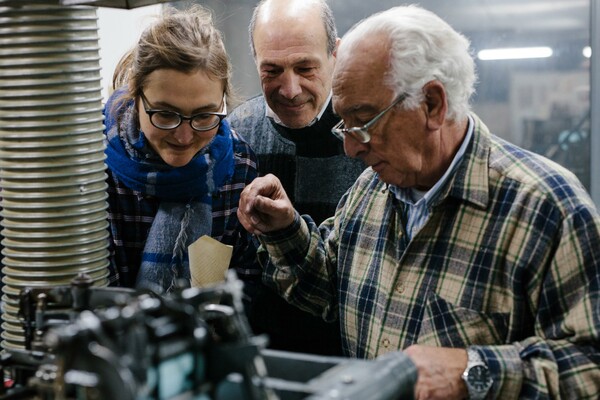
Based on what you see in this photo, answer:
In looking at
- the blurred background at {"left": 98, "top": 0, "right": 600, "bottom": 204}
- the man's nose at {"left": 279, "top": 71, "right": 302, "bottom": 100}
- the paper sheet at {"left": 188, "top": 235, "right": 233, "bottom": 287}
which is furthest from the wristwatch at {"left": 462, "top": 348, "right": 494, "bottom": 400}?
the blurred background at {"left": 98, "top": 0, "right": 600, "bottom": 204}

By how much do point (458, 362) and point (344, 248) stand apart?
0.55 metres

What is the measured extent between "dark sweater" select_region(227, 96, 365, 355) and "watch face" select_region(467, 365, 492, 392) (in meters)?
0.91

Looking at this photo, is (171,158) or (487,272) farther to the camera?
(171,158)

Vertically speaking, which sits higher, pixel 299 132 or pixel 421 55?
pixel 421 55

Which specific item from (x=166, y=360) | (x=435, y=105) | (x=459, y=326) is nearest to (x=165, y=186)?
(x=435, y=105)

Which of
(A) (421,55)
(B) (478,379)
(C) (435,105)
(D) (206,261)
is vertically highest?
(A) (421,55)

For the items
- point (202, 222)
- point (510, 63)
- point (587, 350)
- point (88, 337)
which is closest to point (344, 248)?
point (202, 222)


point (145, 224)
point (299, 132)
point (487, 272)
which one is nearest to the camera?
point (487, 272)

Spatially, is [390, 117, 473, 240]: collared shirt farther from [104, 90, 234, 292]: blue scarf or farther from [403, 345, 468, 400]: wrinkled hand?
[104, 90, 234, 292]: blue scarf

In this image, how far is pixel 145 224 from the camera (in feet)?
7.11

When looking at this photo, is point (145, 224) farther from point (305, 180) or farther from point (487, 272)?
point (487, 272)

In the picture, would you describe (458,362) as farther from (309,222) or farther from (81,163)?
(81,163)

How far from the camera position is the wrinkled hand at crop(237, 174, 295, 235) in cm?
196

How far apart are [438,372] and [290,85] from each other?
1109 millimetres
